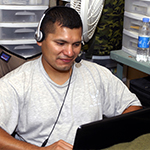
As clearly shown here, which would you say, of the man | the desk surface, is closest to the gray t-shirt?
the man

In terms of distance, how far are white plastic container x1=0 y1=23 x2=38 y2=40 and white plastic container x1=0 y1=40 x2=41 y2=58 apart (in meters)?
0.04

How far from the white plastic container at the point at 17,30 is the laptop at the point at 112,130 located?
124cm

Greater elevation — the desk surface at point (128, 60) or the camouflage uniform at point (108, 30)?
the camouflage uniform at point (108, 30)

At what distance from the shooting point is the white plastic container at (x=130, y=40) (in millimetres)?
1795

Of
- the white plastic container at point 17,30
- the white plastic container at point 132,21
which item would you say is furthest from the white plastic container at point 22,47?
the white plastic container at point 132,21

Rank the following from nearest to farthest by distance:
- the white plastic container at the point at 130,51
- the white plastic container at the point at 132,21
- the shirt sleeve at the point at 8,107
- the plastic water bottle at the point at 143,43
Result: 1. the shirt sleeve at the point at 8,107
2. the plastic water bottle at the point at 143,43
3. the white plastic container at the point at 132,21
4. the white plastic container at the point at 130,51

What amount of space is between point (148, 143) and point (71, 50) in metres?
0.50

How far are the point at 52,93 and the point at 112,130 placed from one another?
472mm

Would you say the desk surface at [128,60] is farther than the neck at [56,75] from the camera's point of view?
Yes

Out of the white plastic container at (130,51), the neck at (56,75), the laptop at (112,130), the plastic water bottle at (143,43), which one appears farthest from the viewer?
the white plastic container at (130,51)

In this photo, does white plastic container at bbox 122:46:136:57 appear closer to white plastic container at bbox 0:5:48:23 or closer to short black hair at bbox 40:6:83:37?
white plastic container at bbox 0:5:48:23

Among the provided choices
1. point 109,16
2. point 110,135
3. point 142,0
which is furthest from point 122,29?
point 110,135

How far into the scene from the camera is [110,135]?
2.32ft

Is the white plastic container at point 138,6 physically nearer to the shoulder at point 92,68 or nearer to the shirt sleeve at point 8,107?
the shoulder at point 92,68
